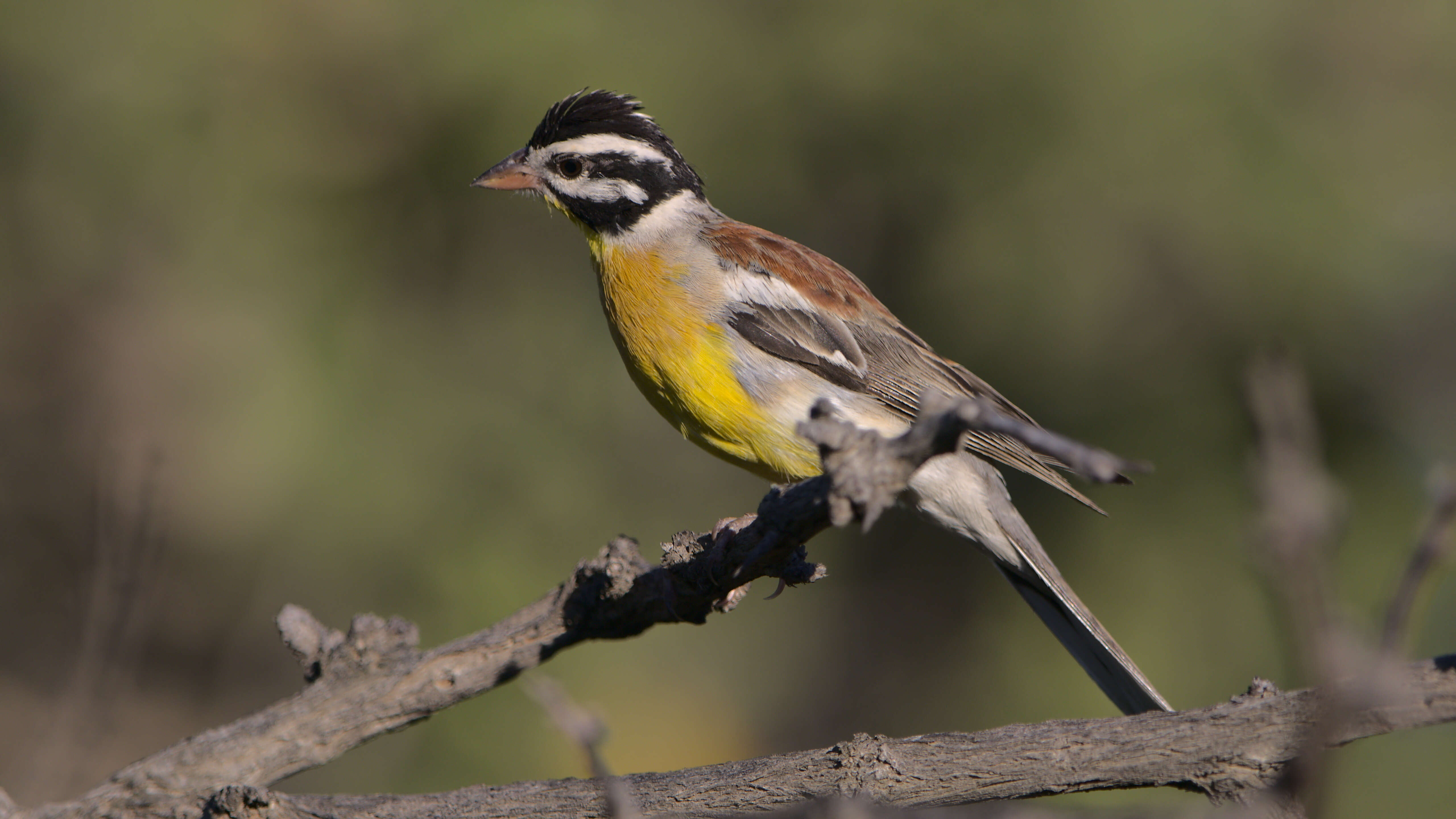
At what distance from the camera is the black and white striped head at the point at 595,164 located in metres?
5.34

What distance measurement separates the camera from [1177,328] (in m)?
7.86

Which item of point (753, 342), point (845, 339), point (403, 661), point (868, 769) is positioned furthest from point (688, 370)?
point (868, 769)

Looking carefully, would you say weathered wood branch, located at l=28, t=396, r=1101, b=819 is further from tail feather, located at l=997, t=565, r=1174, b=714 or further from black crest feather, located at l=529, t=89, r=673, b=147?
black crest feather, located at l=529, t=89, r=673, b=147

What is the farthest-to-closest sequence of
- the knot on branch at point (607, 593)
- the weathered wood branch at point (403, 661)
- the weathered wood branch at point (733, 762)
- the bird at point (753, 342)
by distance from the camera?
the bird at point (753, 342)
the knot on branch at point (607, 593)
the weathered wood branch at point (403, 661)
the weathered wood branch at point (733, 762)

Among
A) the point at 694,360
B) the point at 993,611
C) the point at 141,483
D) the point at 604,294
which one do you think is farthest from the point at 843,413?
the point at 993,611

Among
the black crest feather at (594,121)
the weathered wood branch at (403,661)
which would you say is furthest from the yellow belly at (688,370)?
the black crest feather at (594,121)

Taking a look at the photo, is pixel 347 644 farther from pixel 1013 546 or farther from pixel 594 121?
pixel 1013 546

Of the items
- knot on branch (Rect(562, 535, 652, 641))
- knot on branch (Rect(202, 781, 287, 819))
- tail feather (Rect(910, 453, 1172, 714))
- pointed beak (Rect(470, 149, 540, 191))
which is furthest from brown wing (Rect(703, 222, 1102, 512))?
knot on branch (Rect(202, 781, 287, 819))

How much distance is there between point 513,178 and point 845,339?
182 centimetres

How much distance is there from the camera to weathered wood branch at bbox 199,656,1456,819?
2.88m

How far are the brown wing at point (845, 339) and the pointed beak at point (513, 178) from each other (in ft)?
2.92

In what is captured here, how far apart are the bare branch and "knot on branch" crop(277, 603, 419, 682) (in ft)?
12.3

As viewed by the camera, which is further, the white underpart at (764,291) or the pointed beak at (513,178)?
the pointed beak at (513,178)

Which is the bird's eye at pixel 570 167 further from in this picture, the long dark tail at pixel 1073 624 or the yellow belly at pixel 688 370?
the long dark tail at pixel 1073 624
